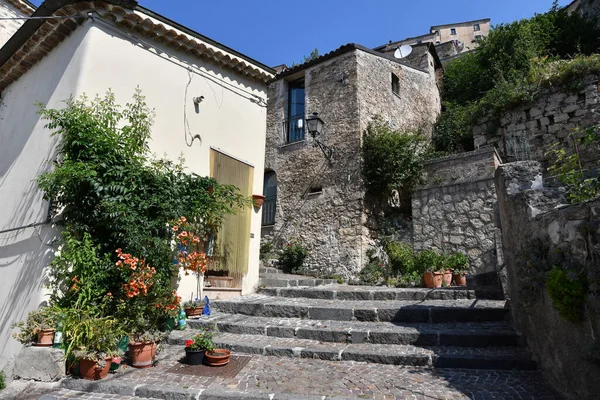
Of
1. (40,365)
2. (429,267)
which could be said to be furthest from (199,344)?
(429,267)

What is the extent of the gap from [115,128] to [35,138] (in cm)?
145

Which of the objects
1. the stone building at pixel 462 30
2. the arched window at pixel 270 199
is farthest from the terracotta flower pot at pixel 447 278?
the stone building at pixel 462 30

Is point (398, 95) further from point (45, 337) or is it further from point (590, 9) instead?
point (590, 9)

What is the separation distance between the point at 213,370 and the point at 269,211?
786 centimetres

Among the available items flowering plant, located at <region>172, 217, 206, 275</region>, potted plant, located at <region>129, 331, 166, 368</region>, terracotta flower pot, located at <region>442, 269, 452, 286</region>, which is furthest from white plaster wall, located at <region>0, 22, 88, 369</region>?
terracotta flower pot, located at <region>442, 269, 452, 286</region>

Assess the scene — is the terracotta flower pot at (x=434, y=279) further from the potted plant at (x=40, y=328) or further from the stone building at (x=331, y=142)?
the potted plant at (x=40, y=328)

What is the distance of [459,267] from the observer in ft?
25.6

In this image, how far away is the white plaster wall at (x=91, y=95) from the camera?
4.89 metres

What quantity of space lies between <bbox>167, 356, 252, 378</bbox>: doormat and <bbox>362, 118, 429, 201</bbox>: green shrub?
662cm

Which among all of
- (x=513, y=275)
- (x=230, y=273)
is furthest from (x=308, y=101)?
(x=513, y=275)

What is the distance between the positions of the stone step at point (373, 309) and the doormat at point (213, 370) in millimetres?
1527

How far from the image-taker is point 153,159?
5801 mm

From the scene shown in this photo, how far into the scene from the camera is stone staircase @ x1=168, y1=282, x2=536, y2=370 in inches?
159

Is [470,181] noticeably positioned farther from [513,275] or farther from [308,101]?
[308,101]
